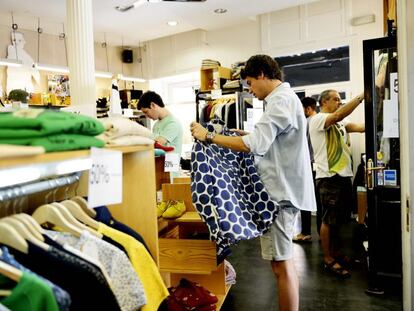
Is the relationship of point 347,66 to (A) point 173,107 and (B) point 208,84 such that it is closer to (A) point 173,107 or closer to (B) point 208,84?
(B) point 208,84

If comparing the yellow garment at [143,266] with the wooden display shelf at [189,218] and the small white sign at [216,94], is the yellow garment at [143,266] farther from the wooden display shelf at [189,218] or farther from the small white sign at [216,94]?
the small white sign at [216,94]

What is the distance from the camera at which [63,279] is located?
3.13ft

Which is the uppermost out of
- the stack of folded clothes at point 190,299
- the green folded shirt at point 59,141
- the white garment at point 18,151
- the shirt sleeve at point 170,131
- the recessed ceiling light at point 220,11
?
the recessed ceiling light at point 220,11

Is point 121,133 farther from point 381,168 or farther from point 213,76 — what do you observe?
point 213,76

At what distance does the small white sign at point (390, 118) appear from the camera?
271 cm

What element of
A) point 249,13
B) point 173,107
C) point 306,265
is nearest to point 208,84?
point 249,13

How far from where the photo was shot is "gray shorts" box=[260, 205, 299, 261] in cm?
209

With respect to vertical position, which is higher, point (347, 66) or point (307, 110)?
point (347, 66)

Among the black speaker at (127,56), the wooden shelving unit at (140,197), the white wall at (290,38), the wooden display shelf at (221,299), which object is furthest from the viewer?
the black speaker at (127,56)

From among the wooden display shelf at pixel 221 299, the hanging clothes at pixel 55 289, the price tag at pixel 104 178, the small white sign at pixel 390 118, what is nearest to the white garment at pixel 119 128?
the price tag at pixel 104 178

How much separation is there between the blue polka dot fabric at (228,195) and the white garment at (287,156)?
7 cm

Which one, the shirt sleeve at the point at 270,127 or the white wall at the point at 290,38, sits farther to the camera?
the white wall at the point at 290,38

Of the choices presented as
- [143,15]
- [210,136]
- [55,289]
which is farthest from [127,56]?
[55,289]

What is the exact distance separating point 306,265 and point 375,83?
70.1 inches
